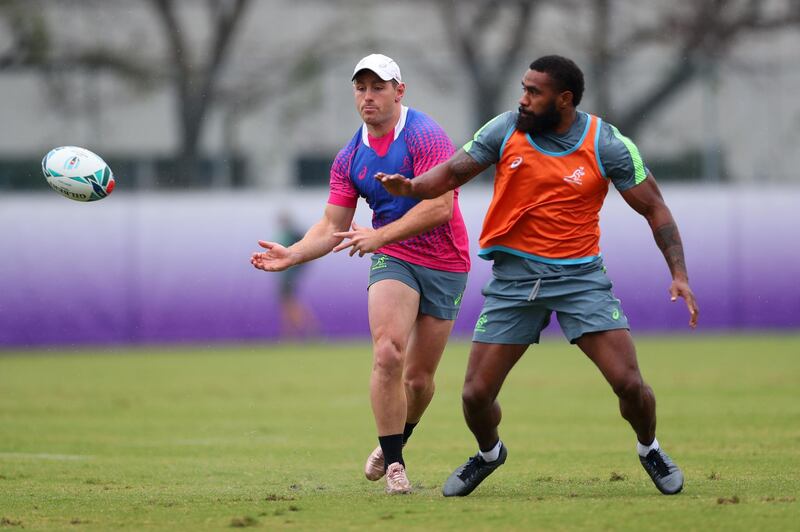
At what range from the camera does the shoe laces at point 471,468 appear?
7973 millimetres

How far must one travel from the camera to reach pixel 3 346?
24.3m

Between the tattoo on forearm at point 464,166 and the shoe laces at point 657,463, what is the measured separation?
188 centimetres

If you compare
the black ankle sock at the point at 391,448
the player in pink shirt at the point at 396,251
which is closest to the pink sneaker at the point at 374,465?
the player in pink shirt at the point at 396,251

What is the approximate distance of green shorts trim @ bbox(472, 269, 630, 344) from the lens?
298 inches

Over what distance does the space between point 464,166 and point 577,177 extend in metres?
0.63

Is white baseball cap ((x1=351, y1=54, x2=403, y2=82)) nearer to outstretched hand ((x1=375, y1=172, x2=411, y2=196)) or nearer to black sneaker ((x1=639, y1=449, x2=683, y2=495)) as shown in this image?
outstretched hand ((x1=375, y1=172, x2=411, y2=196))

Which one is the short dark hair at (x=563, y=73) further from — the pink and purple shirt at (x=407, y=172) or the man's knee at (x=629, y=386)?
the man's knee at (x=629, y=386)

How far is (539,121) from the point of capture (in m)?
7.55

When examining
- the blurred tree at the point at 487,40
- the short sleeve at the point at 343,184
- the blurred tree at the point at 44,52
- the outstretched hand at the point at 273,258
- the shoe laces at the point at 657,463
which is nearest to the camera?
the shoe laces at the point at 657,463

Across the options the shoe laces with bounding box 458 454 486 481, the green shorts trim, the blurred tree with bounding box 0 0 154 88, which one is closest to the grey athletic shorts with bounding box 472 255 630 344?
the green shorts trim

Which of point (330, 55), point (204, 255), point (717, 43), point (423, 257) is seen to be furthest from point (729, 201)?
point (423, 257)

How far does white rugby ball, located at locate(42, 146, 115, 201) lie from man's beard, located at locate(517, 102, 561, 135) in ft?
10.1

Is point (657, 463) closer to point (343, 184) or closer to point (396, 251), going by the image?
point (396, 251)

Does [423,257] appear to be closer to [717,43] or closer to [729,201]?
[729,201]
